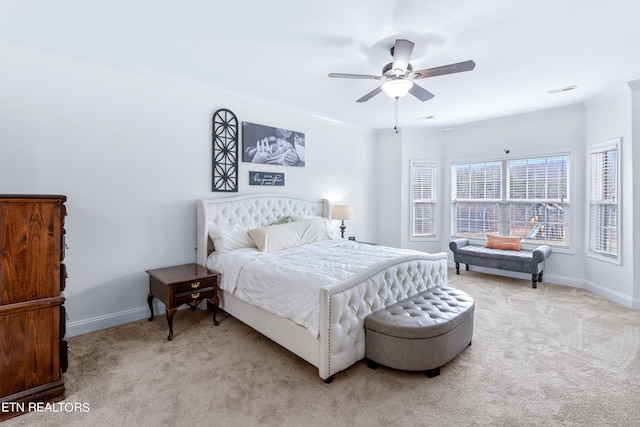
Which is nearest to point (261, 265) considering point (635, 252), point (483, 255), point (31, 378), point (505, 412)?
point (31, 378)

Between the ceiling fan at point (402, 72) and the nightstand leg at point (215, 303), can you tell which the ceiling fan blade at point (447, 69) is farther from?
the nightstand leg at point (215, 303)

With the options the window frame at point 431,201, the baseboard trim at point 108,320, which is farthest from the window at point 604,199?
the baseboard trim at point 108,320

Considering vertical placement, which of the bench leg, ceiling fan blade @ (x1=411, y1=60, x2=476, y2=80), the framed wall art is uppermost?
ceiling fan blade @ (x1=411, y1=60, x2=476, y2=80)

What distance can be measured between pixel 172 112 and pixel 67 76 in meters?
0.97

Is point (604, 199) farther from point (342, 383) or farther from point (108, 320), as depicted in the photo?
point (108, 320)

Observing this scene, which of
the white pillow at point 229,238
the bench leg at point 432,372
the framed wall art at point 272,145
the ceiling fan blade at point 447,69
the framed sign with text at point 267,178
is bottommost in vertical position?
the bench leg at point 432,372

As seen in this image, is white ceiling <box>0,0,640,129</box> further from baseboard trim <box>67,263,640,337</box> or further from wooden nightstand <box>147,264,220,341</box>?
baseboard trim <box>67,263,640,337</box>

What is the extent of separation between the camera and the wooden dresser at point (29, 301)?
1.93 metres

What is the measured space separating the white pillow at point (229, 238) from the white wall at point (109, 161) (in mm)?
367

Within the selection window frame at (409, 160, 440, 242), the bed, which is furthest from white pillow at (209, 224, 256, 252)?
window frame at (409, 160, 440, 242)

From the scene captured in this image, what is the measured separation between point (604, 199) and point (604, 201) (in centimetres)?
4

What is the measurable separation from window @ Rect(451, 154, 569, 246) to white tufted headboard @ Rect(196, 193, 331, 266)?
9.08ft

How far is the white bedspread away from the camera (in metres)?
2.43

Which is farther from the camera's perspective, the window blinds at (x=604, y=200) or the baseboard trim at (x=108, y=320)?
the window blinds at (x=604, y=200)
